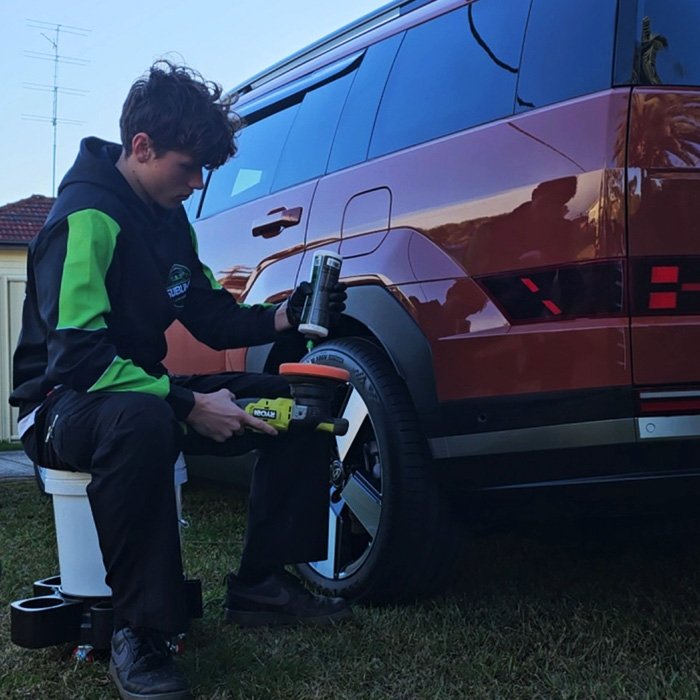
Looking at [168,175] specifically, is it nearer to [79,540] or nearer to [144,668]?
[79,540]

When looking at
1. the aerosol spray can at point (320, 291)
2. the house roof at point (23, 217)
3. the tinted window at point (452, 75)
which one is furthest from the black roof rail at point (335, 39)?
the house roof at point (23, 217)

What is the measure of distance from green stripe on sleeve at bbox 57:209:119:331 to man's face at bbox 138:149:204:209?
0.91 feet

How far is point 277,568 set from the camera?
268cm

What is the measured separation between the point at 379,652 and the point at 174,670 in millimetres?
537

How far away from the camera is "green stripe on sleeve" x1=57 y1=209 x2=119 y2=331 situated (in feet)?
7.04

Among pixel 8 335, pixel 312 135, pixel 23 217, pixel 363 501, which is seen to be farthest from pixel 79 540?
pixel 23 217

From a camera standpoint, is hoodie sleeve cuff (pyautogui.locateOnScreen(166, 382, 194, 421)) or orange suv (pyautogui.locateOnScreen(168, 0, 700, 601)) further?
hoodie sleeve cuff (pyautogui.locateOnScreen(166, 382, 194, 421))

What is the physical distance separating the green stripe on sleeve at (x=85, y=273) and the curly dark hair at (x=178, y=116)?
0.32m

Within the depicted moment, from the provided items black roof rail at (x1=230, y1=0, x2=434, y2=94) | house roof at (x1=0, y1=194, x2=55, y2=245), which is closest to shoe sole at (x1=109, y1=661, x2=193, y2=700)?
black roof rail at (x1=230, y1=0, x2=434, y2=94)

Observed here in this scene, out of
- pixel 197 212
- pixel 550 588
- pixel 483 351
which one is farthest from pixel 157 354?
pixel 197 212

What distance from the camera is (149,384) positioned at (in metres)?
2.19

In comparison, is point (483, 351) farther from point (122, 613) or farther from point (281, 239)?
point (281, 239)

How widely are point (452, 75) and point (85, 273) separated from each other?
1.22 m

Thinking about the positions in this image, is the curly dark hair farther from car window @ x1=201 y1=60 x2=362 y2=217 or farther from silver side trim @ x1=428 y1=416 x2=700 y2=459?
silver side trim @ x1=428 y1=416 x2=700 y2=459
